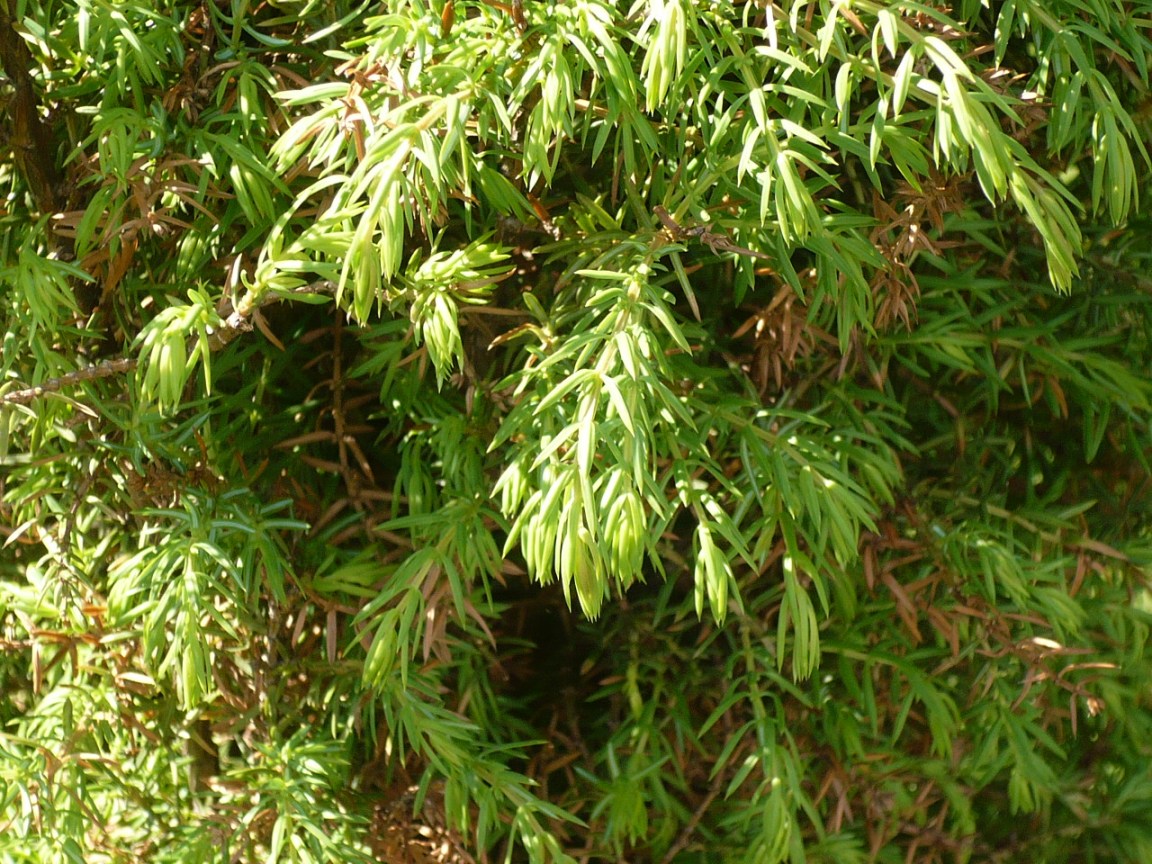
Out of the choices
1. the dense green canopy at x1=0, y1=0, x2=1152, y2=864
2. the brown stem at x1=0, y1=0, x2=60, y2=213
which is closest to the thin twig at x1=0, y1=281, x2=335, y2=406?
the dense green canopy at x1=0, y1=0, x2=1152, y2=864

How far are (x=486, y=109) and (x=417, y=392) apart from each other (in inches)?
15.7

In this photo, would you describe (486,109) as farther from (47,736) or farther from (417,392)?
(47,736)

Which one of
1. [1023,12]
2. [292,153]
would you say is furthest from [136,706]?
[1023,12]

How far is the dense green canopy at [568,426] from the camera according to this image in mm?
1053

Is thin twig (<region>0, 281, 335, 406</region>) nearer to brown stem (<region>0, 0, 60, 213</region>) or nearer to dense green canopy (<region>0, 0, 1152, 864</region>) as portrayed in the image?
dense green canopy (<region>0, 0, 1152, 864</region>)

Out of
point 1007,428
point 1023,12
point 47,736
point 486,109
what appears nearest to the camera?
point 486,109

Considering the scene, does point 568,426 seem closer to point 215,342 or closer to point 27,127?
point 215,342

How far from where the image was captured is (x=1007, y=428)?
5.34 ft

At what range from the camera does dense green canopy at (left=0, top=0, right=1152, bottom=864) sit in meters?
1.05

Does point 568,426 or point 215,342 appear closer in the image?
point 568,426

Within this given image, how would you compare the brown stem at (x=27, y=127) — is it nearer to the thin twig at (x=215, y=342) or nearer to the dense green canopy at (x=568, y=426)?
the dense green canopy at (x=568, y=426)

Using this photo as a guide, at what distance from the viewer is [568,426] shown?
3.37 ft

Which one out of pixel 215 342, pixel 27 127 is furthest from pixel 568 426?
pixel 27 127

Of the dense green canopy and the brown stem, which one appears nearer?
the dense green canopy
